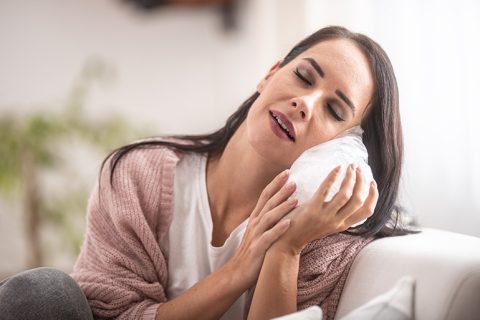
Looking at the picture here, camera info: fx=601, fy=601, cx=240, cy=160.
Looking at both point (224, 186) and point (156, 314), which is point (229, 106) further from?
point (156, 314)

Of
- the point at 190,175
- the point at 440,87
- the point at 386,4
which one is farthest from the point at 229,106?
the point at 190,175

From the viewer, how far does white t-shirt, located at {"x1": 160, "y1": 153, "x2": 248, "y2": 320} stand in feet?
4.50

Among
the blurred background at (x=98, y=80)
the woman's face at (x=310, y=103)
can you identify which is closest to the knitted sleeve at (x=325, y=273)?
the woman's face at (x=310, y=103)

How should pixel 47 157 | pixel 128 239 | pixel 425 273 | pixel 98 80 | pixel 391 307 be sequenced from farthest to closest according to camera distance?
pixel 98 80 → pixel 47 157 → pixel 128 239 → pixel 425 273 → pixel 391 307

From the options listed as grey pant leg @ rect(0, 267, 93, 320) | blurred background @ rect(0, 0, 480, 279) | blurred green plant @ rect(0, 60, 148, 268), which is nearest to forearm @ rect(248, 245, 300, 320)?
grey pant leg @ rect(0, 267, 93, 320)

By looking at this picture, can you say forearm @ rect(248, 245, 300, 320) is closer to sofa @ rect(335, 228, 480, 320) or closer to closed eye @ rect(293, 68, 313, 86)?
sofa @ rect(335, 228, 480, 320)

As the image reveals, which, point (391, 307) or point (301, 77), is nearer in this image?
point (391, 307)

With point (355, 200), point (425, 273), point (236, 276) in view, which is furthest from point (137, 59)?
point (425, 273)

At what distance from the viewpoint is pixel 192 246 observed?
1372 millimetres

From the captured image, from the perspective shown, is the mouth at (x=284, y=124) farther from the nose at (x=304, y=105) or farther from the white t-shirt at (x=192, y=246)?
the white t-shirt at (x=192, y=246)

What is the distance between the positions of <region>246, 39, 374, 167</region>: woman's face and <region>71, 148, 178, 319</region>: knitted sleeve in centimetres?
26

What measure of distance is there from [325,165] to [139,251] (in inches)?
17.2

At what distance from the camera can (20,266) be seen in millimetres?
3311

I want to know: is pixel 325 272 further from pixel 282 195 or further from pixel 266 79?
pixel 266 79
